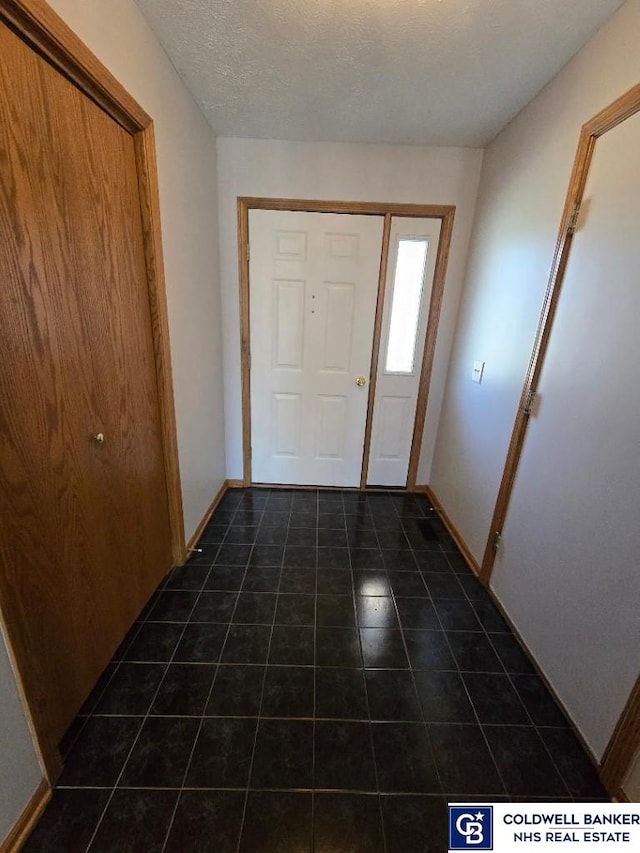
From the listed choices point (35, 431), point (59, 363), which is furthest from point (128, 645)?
point (59, 363)

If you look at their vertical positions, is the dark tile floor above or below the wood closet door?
below

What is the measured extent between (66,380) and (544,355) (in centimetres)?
179

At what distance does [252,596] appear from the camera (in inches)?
67.0

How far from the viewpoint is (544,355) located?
147cm

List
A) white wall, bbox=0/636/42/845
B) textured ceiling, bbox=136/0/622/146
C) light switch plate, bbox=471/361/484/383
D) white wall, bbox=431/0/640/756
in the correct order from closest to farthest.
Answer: white wall, bbox=0/636/42/845 < white wall, bbox=431/0/640/756 < textured ceiling, bbox=136/0/622/146 < light switch plate, bbox=471/361/484/383

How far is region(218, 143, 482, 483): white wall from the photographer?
2098 mm

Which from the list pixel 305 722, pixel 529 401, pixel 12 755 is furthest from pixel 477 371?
pixel 12 755

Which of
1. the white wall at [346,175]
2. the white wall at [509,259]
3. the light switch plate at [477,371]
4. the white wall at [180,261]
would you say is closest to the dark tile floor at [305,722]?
the white wall at [180,261]

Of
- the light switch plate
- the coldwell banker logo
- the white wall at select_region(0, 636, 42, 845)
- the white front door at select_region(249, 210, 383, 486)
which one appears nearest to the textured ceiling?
the white front door at select_region(249, 210, 383, 486)

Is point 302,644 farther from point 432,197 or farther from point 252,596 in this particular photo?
point 432,197

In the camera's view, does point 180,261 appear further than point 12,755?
Yes

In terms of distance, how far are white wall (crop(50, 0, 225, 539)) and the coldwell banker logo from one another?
160 centimetres

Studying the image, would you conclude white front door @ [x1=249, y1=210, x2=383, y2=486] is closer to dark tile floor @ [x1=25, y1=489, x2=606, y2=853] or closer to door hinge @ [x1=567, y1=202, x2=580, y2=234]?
dark tile floor @ [x1=25, y1=489, x2=606, y2=853]

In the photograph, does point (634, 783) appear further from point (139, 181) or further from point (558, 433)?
point (139, 181)
